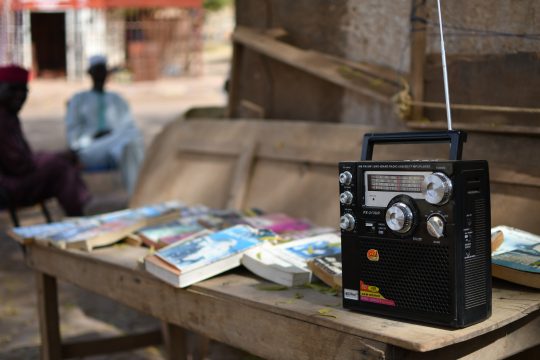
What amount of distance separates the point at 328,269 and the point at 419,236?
0.55 metres

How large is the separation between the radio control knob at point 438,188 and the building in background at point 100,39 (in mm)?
22059

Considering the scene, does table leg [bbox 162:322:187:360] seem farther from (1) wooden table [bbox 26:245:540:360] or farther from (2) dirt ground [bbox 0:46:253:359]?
(1) wooden table [bbox 26:245:540:360]

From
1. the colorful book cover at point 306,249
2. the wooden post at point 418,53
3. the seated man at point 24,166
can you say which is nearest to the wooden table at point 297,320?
Result: the colorful book cover at point 306,249

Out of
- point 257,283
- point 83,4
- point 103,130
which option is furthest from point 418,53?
point 83,4

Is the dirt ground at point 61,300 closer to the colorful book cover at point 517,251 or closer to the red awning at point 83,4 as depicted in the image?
the colorful book cover at point 517,251

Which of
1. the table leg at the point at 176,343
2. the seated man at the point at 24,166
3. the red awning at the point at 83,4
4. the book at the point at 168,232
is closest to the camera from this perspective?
the book at the point at 168,232

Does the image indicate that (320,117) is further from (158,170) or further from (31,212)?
(31,212)

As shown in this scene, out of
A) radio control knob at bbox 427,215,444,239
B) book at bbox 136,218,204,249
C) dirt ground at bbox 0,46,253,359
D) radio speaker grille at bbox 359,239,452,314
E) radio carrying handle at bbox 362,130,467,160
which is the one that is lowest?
dirt ground at bbox 0,46,253,359

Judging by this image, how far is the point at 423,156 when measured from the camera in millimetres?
3555

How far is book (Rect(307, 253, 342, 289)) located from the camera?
2.63m

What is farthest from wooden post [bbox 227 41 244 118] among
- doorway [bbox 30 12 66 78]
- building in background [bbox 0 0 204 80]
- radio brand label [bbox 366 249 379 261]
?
doorway [bbox 30 12 66 78]

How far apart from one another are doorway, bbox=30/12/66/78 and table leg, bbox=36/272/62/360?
74.1 feet

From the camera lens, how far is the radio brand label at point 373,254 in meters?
2.29

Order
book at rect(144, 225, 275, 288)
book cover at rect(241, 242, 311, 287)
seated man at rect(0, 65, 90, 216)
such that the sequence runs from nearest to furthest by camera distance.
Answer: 1. book cover at rect(241, 242, 311, 287)
2. book at rect(144, 225, 275, 288)
3. seated man at rect(0, 65, 90, 216)
